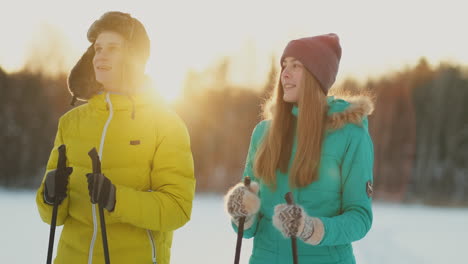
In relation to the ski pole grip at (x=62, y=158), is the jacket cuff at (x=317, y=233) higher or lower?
lower

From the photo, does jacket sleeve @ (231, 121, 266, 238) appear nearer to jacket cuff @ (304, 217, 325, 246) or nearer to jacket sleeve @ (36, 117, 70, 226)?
jacket cuff @ (304, 217, 325, 246)

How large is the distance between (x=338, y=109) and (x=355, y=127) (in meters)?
0.12

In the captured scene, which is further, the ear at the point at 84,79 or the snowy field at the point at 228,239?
the snowy field at the point at 228,239

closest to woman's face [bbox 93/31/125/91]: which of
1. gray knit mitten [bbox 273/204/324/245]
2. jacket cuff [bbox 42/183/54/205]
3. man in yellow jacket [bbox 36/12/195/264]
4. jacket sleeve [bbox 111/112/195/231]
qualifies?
man in yellow jacket [bbox 36/12/195/264]

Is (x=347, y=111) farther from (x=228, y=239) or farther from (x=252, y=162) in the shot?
(x=228, y=239)

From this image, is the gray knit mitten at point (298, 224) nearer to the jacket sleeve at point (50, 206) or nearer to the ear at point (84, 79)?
the jacket sleeve at point (50, 206)

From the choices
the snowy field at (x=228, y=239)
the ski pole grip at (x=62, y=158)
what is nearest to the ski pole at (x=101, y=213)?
the ski pole grip at (x=62, y=158)

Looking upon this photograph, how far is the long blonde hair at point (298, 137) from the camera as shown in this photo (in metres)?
2.10

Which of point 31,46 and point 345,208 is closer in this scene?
point 345,208

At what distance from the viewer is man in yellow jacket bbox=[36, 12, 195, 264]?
2.03 m

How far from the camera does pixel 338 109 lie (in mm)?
2184

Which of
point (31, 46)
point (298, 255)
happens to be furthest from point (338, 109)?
point (31, 46)

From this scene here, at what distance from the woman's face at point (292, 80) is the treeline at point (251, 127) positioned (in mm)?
16910

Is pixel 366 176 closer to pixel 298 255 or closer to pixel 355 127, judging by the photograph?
pixel 355 127
